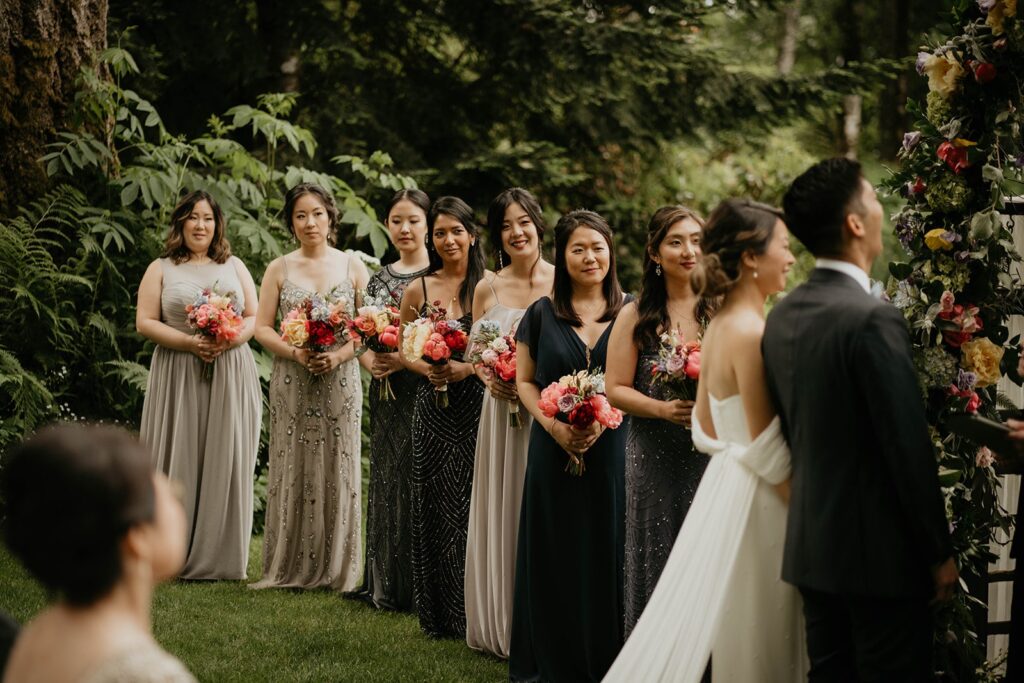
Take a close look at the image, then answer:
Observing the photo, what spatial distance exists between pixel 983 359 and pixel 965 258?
15.5 inches

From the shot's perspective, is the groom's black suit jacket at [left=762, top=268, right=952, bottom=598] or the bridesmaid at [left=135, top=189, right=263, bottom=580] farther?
the bridesmaid at [left=135, top=189, right=263, bottom=580]

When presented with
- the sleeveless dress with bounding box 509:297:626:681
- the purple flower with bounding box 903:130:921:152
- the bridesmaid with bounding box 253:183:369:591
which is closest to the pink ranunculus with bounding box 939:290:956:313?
the purple flower with bounding box 903:130:921:152

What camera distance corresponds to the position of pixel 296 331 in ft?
24.7

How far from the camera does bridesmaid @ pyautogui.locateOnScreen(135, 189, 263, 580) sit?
8.27 meters

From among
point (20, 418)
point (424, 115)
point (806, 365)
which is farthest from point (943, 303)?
point (424, 115)

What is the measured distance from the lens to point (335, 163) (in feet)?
42.6

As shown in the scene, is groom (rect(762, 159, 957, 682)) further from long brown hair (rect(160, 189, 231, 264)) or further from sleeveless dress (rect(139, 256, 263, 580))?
long brown hair (rect(160, 189, 231, 264))

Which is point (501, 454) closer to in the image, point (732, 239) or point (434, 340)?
point (434, 340)

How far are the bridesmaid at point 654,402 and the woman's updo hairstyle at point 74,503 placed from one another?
3170 millimetres

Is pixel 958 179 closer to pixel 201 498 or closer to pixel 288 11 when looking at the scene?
pixel 201 498

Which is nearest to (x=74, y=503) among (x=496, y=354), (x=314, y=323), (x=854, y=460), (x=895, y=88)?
(x=854, y=460)

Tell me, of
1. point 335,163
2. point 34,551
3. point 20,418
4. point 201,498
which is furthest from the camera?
point 335,163

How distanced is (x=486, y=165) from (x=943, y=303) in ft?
30.0

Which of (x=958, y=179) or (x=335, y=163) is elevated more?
(x=335, y=163)
